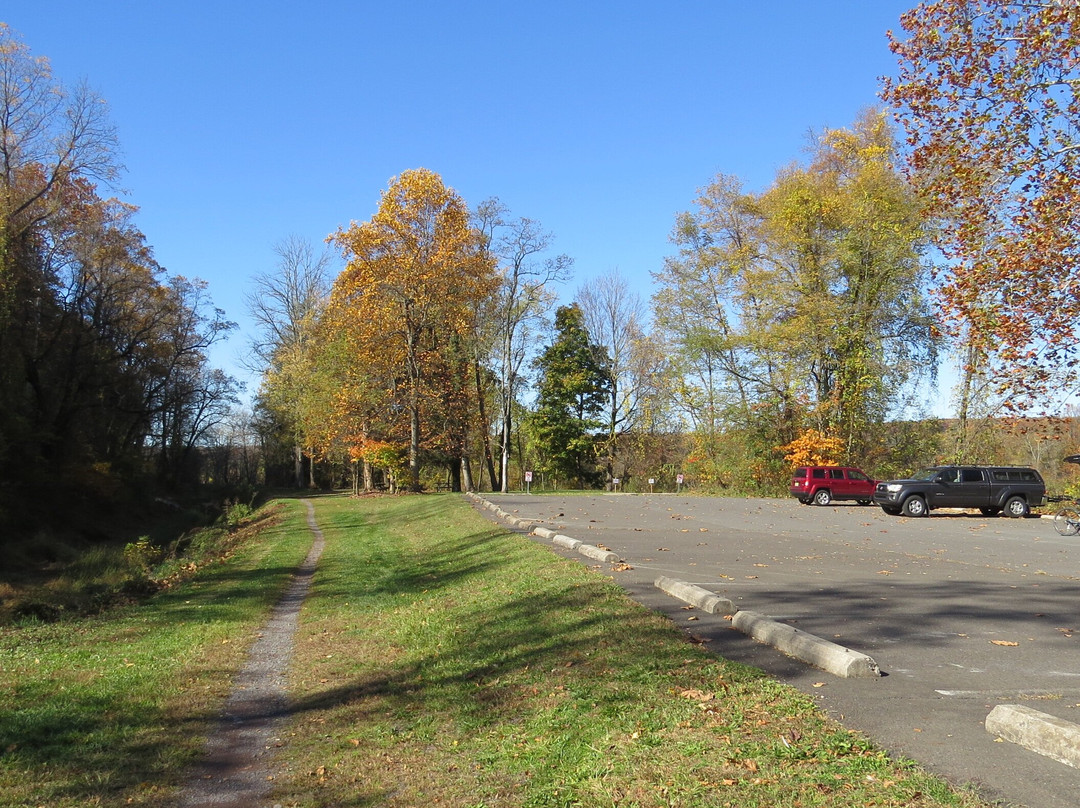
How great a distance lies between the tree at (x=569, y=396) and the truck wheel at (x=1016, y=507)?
32716mm

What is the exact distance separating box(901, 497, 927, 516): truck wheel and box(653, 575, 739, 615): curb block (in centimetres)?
2008

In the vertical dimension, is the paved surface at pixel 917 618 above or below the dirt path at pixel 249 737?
above

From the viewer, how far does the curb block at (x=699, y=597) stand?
27.0 feet

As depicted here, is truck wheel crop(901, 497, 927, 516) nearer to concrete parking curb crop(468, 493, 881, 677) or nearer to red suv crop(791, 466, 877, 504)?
red suv crop(791, 466, 877, 504)

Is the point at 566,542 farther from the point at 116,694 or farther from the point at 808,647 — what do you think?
the point at 116,694

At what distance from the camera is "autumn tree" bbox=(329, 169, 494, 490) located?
119 ft

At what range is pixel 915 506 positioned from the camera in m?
26.7

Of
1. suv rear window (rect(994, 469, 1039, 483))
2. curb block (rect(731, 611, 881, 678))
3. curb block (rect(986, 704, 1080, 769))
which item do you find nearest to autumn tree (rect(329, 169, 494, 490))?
suv rear window (rect(994, 469, 1039, 483))

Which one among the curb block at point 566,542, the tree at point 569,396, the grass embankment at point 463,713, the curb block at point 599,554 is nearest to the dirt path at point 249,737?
the grass embankment at point 463,713

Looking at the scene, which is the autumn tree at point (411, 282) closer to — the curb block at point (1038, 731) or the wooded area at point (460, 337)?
the wooded area at point (460, 337)

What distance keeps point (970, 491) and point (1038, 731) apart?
25.3 m

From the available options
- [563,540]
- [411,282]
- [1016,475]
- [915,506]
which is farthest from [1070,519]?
[411,282]

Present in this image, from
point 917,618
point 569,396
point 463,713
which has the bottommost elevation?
point 463,713

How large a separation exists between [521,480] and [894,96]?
53096mm
